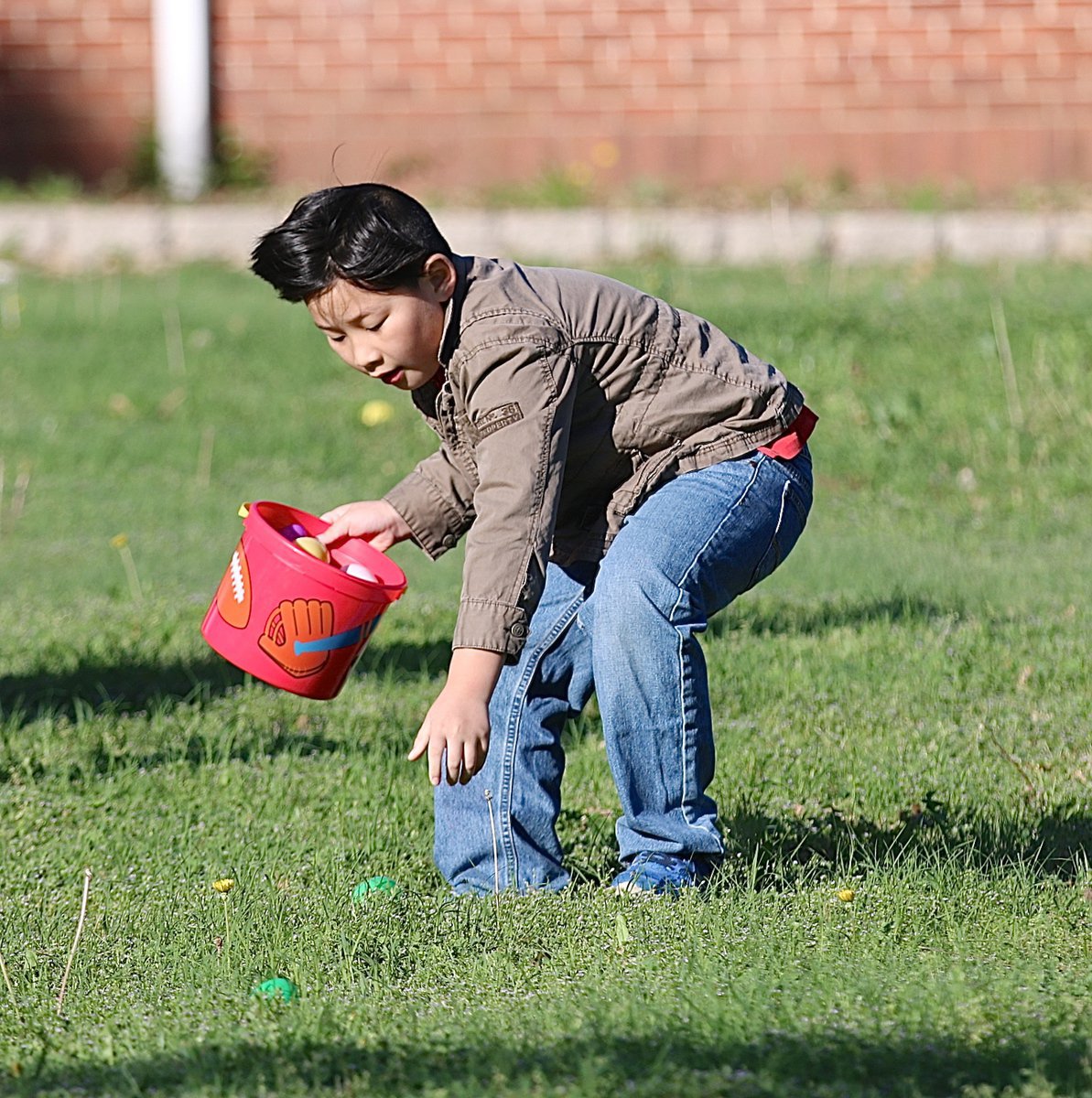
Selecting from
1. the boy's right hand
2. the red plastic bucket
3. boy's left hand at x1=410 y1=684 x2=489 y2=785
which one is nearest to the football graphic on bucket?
the red plastic bucket

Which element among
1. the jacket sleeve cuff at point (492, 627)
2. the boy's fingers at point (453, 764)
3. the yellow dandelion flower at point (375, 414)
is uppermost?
the jacket sleeve cuff at point (492, 627)

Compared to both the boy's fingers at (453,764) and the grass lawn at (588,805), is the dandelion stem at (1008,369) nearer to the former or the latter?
the grass lawn at (588,805)

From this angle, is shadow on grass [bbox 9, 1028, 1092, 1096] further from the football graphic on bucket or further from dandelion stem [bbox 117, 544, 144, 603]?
dandelion stem [bbox 117, 544, 144, 603]

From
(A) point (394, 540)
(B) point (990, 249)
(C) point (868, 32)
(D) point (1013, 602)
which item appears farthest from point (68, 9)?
(A) point (394, 540)

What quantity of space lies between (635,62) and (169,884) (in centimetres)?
986

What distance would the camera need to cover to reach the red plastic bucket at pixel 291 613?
3430 millimetres

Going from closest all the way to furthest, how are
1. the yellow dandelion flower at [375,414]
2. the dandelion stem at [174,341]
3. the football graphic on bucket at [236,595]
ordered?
the football graphic on bucket at [236,595] < the yellow dandelion flower at [375,414] < the dandelion stem at [174,341]

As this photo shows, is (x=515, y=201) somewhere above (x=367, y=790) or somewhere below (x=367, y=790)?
above

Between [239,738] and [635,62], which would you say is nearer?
[239,738]

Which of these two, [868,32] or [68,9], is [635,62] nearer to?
[868,32]

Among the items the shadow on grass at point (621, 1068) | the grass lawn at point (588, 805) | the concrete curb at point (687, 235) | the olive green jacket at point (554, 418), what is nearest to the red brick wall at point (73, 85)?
the concrete curb at point (687, 235)

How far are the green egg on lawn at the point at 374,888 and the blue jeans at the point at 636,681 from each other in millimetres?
134

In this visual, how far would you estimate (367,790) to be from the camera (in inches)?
169

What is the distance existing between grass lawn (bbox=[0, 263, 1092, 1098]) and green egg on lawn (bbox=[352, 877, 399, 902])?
0.04m
